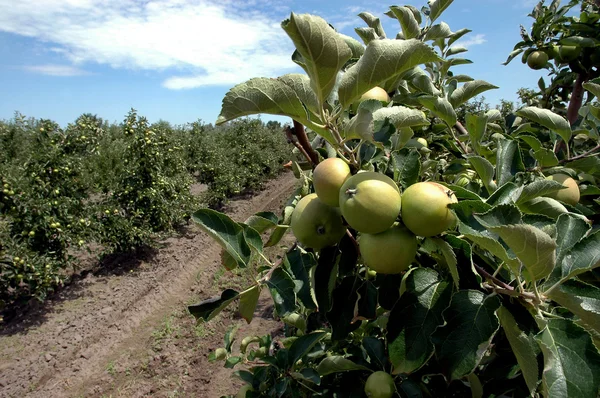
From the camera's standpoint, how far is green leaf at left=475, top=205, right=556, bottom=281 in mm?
644

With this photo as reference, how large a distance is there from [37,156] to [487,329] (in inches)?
259

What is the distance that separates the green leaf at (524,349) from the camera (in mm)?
757

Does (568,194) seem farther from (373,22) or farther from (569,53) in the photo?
(569,53)

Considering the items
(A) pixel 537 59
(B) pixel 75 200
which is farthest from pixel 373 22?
(B) pixel 75 200

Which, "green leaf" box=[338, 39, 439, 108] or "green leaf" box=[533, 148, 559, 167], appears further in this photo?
"green leaf" box=[533, 148, 559, 167]

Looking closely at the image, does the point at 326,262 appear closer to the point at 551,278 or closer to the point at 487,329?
the point at 487,329

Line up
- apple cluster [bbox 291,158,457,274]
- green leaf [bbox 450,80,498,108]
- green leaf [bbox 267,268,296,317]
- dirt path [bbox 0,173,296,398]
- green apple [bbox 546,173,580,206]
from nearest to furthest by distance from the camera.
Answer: apple cluster [bbox 291,158,457,274]
green leaf [bbox 267,268,296,317]
green apple [bbox 546,173,580,206]
green leaf [bbox 450,80,498,108]
dirt path [bbox 0,173,296,398]

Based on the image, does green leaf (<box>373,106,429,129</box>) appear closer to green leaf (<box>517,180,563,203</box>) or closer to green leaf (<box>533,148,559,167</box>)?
green leaf (<box>517,180,563,203</box>)

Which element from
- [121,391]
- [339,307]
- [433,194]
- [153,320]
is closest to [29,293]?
[153,320]

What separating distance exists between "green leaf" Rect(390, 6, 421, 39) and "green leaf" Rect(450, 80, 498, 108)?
255 mm

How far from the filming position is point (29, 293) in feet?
18.1

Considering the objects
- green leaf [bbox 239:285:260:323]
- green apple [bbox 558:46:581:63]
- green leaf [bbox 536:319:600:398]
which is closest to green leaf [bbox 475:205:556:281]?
green leaf [bbox 536:319:600:398]

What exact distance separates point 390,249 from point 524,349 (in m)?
0.33

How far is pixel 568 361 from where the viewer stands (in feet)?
2.28
